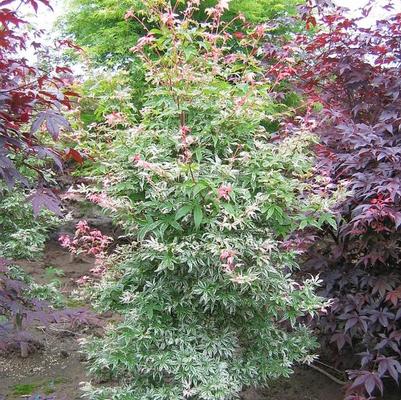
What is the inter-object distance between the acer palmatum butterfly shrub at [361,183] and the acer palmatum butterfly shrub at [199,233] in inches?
16.1

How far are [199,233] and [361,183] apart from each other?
1.04 m

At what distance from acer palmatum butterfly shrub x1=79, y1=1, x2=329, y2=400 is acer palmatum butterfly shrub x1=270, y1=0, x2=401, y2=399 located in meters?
0.41

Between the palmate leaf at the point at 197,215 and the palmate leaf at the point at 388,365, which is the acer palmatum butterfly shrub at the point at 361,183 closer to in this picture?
the palmate leaf at the point at 388,365

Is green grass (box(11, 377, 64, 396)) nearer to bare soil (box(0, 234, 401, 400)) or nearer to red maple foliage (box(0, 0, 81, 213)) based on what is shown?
bare soil (box(0, 234, 401, 400))

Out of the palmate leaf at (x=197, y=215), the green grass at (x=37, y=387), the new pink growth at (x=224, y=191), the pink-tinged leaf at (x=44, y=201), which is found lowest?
the green grass at (x=37, y=387)

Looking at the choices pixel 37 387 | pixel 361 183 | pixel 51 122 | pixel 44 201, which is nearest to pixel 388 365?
pixel 361 183

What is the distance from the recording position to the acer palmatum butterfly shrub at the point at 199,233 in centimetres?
246

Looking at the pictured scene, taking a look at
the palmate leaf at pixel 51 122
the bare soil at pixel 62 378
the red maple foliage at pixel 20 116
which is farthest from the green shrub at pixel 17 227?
the palmate leaf at pixel 51 122

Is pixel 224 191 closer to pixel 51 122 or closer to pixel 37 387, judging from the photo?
pixel 51 122

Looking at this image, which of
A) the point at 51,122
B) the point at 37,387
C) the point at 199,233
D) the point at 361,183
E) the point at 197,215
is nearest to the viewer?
the point at 51,122

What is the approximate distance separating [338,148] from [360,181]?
544 mm

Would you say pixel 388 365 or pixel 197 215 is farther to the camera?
pixel 388 365

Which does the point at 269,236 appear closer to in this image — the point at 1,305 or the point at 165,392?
the point at 165,392

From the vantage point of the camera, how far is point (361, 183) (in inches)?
115
